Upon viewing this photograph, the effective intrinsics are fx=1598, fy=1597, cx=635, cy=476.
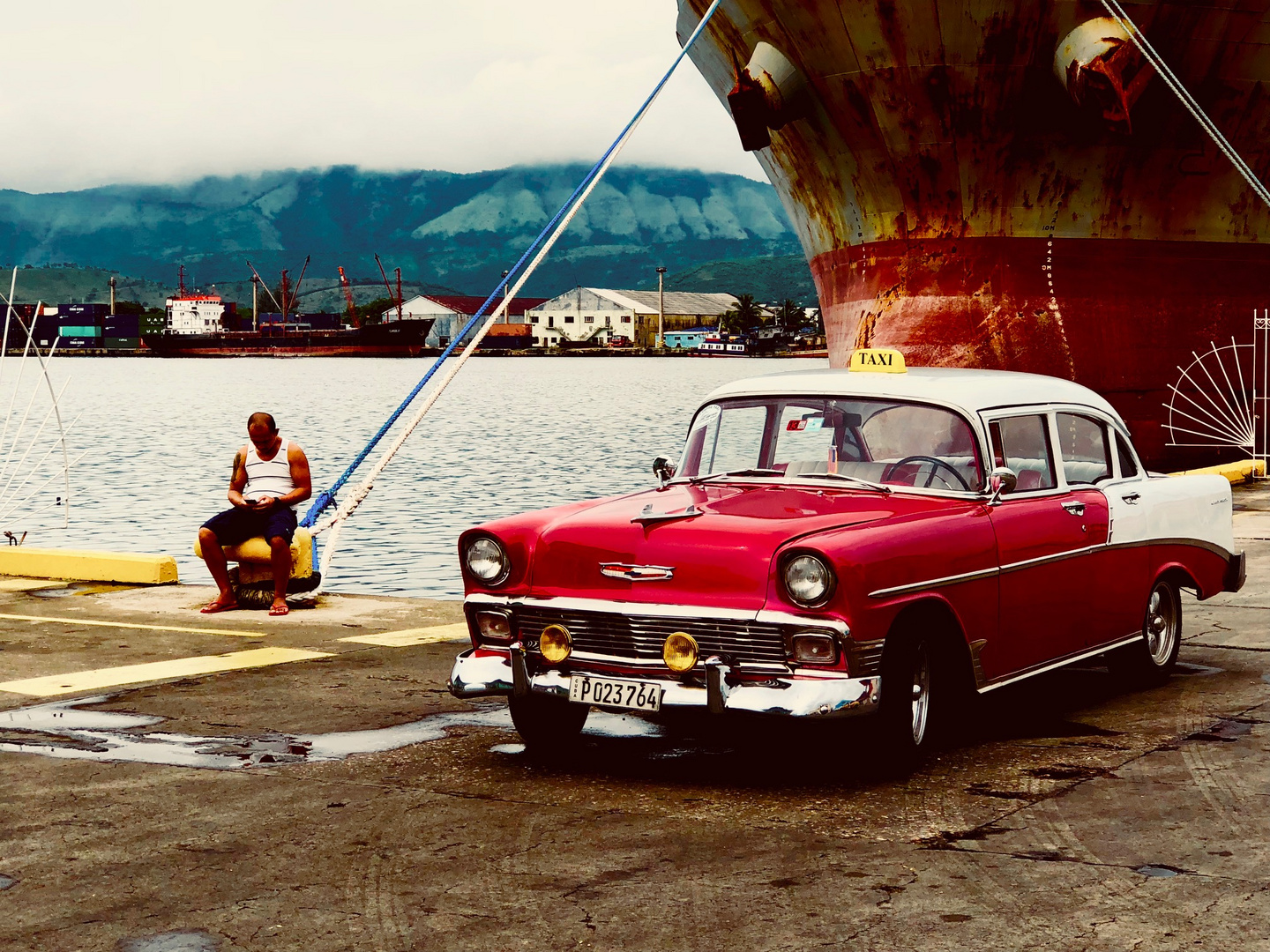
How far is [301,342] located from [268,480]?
15424cm

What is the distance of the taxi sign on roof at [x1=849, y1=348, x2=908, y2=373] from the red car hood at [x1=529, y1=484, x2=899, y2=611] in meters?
0.79

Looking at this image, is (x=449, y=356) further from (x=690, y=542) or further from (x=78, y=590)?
(x=690, y=542)

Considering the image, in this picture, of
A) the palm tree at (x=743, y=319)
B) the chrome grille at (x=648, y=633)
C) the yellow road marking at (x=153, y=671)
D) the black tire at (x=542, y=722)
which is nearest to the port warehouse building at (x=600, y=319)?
the palm tree at (x=743, y=319)

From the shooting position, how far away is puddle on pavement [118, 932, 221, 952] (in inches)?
167

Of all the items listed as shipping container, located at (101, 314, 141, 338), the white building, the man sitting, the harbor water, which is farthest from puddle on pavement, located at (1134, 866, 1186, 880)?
shipping container, located at (101, 314, 141, 338)

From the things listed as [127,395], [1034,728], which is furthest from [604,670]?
[127,395]

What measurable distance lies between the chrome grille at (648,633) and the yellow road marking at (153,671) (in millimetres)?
2946

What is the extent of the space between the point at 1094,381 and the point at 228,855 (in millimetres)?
17104

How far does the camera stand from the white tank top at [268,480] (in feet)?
35.8

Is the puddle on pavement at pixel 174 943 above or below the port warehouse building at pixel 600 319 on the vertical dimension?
below

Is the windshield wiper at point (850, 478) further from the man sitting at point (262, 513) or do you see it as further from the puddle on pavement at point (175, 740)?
the man sitting at point (262, 513)

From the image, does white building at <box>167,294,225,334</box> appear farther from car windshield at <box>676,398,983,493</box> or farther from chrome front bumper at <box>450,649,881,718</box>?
chrome front bumper at <box>450,649,881,718</box>

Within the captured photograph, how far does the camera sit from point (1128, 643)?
310 inches

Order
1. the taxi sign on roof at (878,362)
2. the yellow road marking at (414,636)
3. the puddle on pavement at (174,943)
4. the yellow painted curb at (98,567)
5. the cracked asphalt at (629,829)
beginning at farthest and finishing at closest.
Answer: the yellow painted curb at (98,567) < the yellow road marking at (414,636) < the taxi sign on roof at (878,362) < the cracked asphalt at (629,829) < the puddle on pavement at (174,943)
